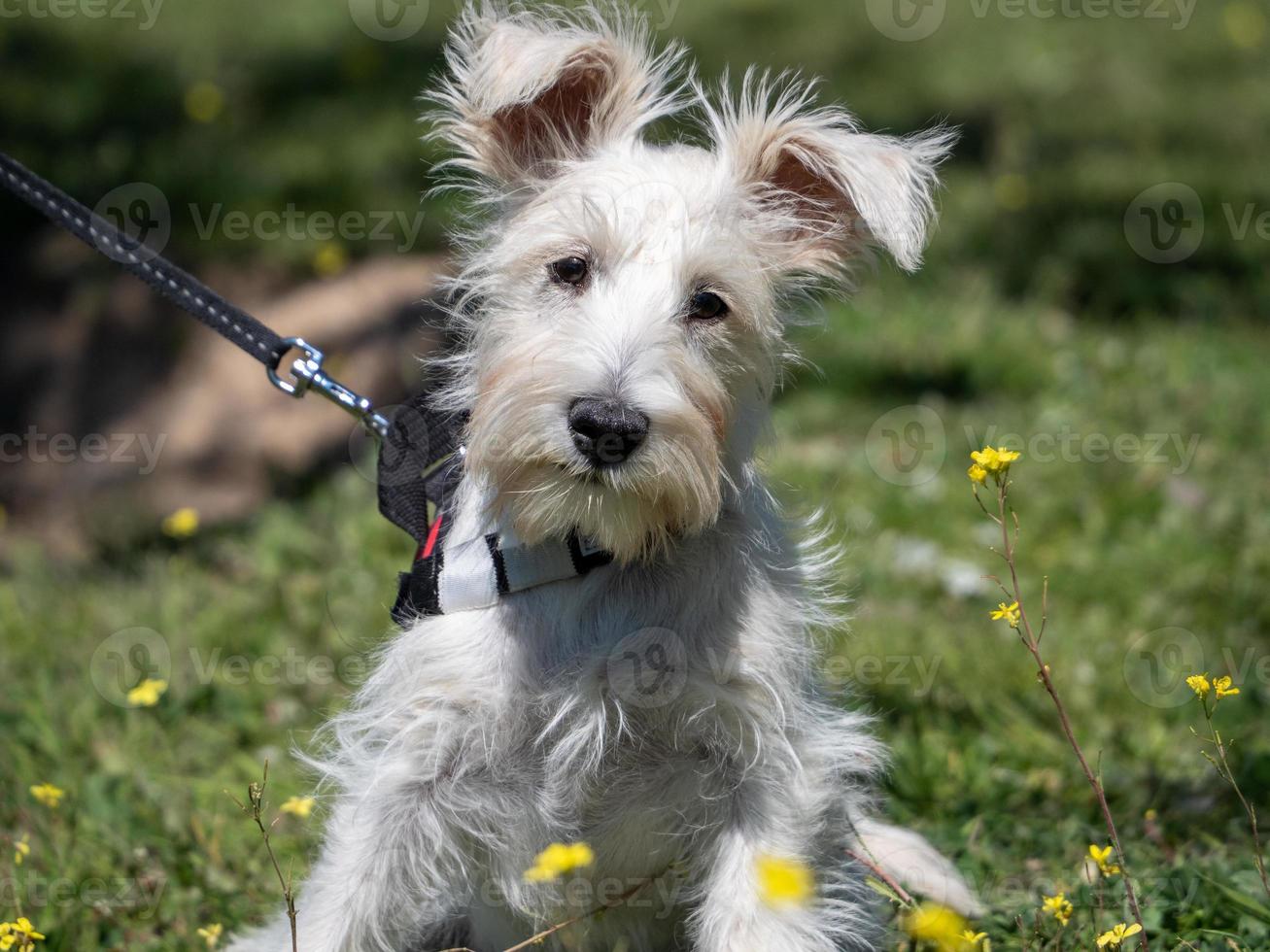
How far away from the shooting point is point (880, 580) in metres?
5.53

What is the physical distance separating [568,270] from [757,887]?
1462mm

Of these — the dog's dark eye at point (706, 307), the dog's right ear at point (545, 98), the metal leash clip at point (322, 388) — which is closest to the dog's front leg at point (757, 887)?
the dog's dark eye at point (706, 307)

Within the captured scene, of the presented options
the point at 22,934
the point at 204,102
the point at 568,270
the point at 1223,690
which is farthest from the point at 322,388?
the point at 204,102

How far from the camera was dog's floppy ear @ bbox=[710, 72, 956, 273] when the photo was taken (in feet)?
9.80

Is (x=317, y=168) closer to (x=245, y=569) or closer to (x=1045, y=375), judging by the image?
(x=245, y=569)

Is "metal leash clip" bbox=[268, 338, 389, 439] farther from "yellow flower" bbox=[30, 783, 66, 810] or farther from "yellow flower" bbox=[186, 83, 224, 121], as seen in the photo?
"yellow flower" bbox=[186, 83, 224, 121]

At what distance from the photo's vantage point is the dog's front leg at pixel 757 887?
280 centimetres

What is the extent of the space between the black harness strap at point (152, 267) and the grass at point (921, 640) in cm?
96

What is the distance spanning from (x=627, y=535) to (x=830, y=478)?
3.51 metres

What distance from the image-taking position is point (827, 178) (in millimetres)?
3205

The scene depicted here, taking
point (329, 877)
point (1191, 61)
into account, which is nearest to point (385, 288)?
point (329, 877)

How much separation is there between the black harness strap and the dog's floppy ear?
1.38 metres

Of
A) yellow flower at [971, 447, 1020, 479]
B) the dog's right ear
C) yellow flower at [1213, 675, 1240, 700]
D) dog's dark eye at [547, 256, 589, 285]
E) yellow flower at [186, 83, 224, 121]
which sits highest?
yellow flower at [186, 83, 224, 121]

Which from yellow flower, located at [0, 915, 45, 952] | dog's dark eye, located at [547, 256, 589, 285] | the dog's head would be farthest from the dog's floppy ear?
yellow flower, located at [0, 915, 45, 952]
